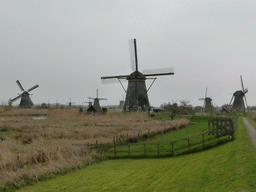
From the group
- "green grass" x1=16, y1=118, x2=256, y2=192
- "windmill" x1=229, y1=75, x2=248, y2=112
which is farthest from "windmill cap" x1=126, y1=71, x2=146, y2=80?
"windmill" x1=229, y1=75, x2=248, y2=112

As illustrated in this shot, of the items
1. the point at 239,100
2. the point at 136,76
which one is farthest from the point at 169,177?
the point at 239,100

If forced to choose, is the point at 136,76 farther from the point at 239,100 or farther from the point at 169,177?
the point at 239,100

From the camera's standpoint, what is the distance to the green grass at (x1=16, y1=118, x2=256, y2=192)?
653 cm

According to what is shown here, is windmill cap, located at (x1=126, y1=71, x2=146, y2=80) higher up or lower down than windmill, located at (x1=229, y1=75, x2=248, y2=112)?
higher up

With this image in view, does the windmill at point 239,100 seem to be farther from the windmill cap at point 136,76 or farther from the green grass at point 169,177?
the green grass at point 169,177

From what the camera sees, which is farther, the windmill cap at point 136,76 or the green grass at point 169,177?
the windmill cap at point 136,76

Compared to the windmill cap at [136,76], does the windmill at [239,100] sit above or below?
below

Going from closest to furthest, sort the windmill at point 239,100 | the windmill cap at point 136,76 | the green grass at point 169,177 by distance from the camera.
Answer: the green grass at point 169,177
the windmill cap at point 136,76
the windmill at point 239,100

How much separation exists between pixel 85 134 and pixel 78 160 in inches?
288

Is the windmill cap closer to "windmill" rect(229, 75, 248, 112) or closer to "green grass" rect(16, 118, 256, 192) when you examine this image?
"green grass" rect(16, 118, 256, 192)

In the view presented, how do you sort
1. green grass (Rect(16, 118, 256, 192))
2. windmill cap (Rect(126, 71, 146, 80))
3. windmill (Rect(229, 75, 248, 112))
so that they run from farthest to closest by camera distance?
windmill (Rect(229, 75, 248, 112)) < windmill cap (Rect(126, 71, 146, 80)) < green grass (Rect(16, 118, 256, 192))

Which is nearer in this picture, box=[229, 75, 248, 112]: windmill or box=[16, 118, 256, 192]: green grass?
box=[16, 118, 256, 192]: green grass

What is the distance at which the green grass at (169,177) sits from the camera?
6534 mm

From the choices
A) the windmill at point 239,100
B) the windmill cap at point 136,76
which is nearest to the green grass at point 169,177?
the windmill cap at point 136,76
